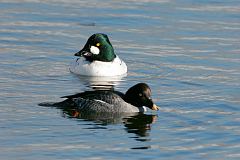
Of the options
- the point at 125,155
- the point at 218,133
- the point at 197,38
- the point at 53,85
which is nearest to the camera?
the point at 125,155

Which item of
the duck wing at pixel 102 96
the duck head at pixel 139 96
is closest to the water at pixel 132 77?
the duck head at pixel 139 96

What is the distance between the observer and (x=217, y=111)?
1895cm

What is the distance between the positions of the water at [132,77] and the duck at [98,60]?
313 millimetres

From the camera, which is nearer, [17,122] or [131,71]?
[17,122]

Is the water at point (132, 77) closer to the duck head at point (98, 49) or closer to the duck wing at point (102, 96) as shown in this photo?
the duck wing at point (102, 96)

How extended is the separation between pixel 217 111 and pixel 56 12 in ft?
40.4

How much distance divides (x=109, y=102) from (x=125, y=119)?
0.61 metres

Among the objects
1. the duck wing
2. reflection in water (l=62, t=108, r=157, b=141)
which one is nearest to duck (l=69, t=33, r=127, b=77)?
the duck wing

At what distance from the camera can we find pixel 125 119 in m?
18.4

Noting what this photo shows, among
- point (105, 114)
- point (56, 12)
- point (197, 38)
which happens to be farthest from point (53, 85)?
point (56, 12)

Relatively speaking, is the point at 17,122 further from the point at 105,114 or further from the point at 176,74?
the point at 176,74

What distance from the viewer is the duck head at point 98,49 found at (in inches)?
934

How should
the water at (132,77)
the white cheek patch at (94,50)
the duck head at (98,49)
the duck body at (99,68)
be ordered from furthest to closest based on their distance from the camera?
the white cheek patch at (94,50) < the duck head at (98,49) < the duck body at (99,68) < the water at (132,77)

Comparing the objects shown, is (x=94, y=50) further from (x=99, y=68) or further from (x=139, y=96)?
(x=139, y=96)
